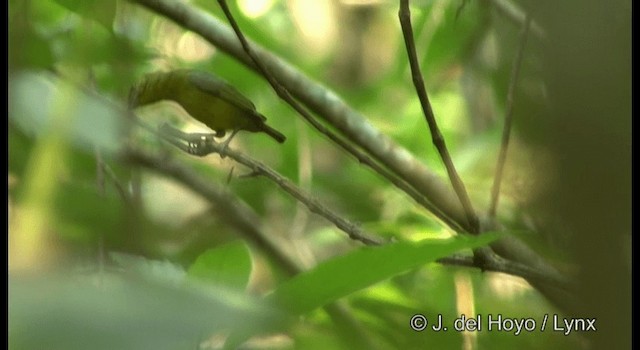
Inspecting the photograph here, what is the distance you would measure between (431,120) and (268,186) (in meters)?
0.08

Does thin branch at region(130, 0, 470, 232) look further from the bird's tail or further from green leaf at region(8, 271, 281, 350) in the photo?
green leaf at region(8, 271, 281, 350)

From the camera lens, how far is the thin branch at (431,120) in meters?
0.31

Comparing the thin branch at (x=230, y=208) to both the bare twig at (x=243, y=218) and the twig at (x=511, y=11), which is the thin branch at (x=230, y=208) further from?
the twig at (x=511, y=11)

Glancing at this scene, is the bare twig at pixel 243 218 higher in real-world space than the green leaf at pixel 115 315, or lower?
→ higher

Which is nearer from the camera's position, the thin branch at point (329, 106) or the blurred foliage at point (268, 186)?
the blurred foliage at point (268, 186)

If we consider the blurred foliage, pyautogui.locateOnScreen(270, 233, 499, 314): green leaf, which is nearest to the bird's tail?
the blurred foliage

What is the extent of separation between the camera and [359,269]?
24 centimetres

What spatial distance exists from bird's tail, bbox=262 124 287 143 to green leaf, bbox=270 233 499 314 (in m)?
0.11

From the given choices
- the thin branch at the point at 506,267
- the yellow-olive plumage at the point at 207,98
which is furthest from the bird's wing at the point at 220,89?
the thin branch at the point at 506,267

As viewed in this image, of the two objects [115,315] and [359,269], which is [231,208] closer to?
[359,269]

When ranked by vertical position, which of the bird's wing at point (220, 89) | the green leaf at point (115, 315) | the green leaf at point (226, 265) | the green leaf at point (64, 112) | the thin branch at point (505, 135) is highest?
the bird's wing at point (220, 89)

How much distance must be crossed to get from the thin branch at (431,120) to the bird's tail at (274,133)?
71 millimetres

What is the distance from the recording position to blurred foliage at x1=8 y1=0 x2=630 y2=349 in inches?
6.4
